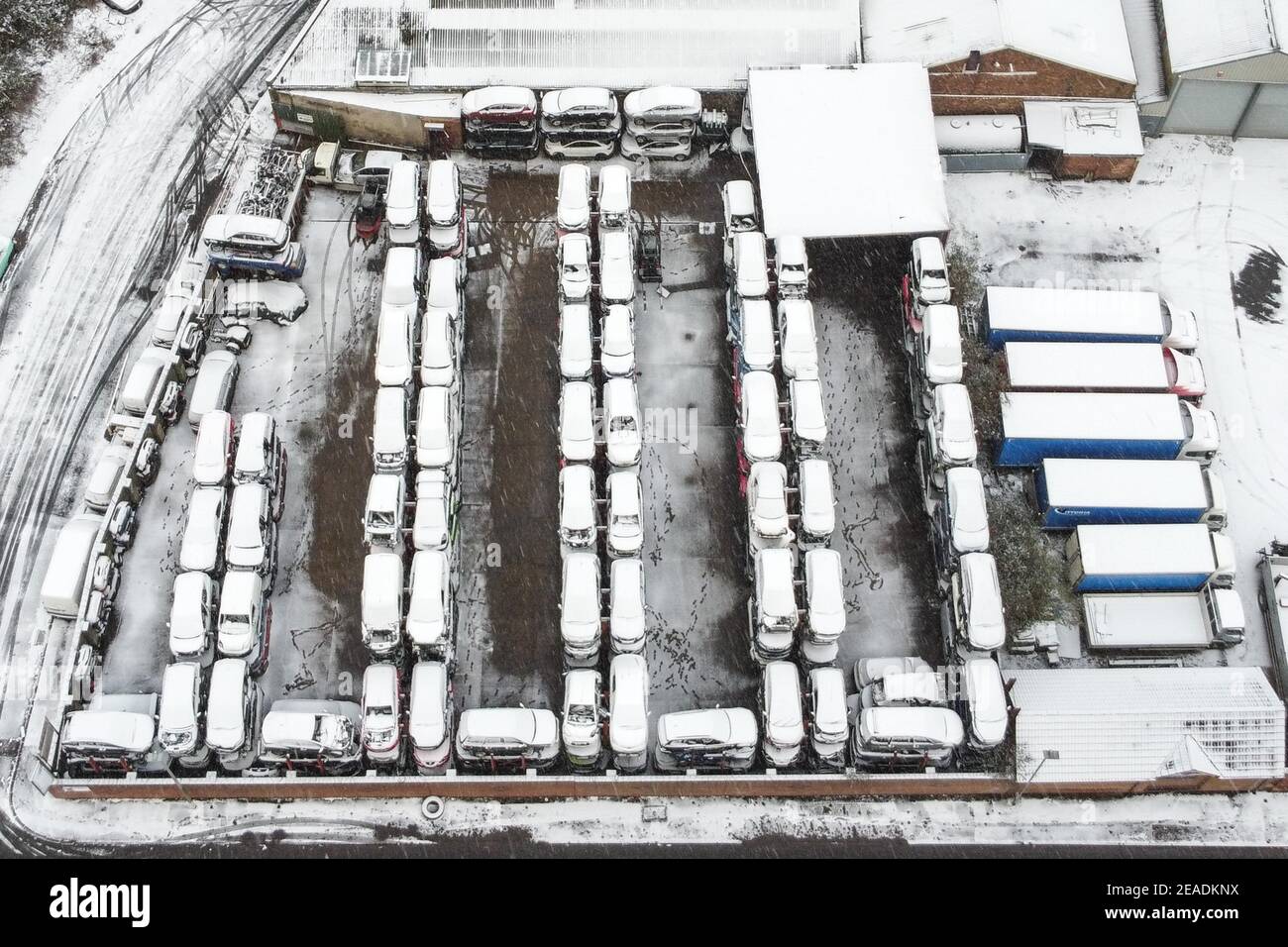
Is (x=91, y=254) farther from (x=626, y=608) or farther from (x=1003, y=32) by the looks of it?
(x=1003, y=32)

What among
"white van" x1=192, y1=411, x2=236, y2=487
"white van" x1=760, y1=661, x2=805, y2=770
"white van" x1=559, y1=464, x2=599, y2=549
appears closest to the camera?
"white van" x1=760, y1=661, x2=805, y2=770

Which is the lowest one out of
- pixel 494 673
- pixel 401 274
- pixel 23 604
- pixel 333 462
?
pixel 494 673

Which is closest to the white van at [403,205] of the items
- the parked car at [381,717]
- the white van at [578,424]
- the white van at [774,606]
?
the white van at [578,424]

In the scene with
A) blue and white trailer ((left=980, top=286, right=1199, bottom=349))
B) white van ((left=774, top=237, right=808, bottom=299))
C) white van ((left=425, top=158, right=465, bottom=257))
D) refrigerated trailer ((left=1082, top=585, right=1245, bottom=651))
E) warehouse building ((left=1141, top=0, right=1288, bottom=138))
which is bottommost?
refrigerated trailer ((left=1082, top=585, right=1245, bottom=651))

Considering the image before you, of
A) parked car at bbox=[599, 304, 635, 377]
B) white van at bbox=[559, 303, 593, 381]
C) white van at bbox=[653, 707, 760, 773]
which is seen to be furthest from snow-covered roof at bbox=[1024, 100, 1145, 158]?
white van at bbox=[653, 707, 760, 773]

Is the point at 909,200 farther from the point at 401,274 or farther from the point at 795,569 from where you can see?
the point at 401,274

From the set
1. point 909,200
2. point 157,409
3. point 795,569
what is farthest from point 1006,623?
point 157,409

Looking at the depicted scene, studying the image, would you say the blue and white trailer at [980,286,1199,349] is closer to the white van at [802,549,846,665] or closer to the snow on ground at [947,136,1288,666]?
the snow on ground at [947,136,1288,666]

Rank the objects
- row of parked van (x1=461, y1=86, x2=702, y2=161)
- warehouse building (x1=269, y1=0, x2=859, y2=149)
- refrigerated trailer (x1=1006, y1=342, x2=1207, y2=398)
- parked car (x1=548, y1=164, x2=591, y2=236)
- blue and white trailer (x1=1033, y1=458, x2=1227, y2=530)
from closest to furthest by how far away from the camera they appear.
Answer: blue and white trailer (x1=1033, y1=458, x2=1227, y2=530) → refrigerated trailer (x1=1006, y1=342, x2=1207, y2=398) → parked car (x1=548, y1=164, x2=591, y2=236) → row of parked van (x1=461, y1=86, x2=702, y2=161) → warehouse building (x1=269, y1=0, x2=859, y2=149)
